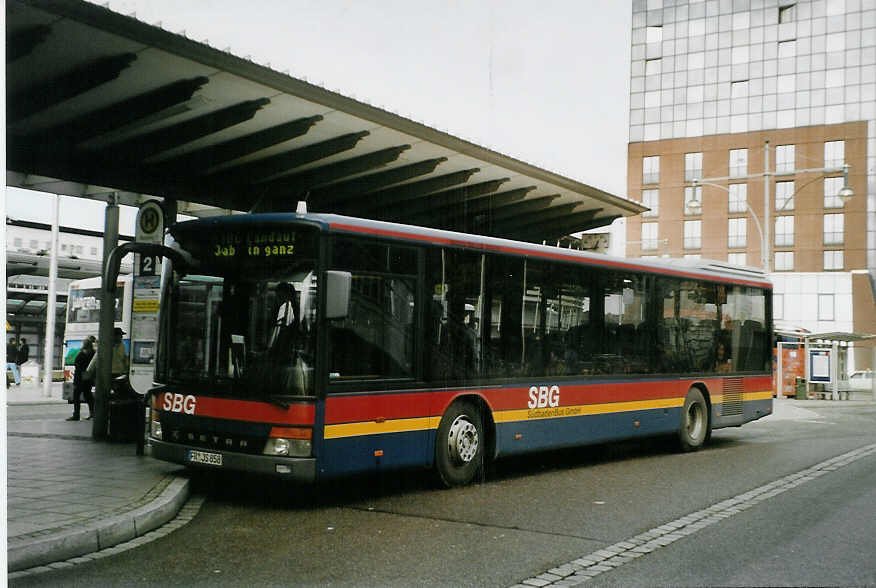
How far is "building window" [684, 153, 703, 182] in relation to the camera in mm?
67500

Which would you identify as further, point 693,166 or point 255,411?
→ point 693,166

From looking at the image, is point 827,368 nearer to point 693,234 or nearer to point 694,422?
point 694,422

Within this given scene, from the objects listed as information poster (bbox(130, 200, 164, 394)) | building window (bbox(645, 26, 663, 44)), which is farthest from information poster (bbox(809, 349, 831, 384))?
information poster (bbox(130, 200, 164, 394))

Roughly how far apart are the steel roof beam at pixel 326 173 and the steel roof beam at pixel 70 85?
4.79m

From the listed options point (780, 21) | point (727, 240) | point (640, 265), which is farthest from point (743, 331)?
point (727, 240)

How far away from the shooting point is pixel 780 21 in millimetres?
16031

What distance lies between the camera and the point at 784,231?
200ft

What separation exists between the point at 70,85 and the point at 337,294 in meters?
4.31

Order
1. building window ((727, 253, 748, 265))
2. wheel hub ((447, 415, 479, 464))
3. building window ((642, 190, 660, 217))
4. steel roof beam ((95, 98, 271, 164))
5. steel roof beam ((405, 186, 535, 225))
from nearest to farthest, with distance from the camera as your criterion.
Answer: wheel hub ((447, 415, 479, 464))
steel roof beam ((95, 98, 271, 164))
steel roof beam ((405, 186, 535, 225))
building window ((727, 253, 748, 265))
building window ((642, 190, 660, 217))

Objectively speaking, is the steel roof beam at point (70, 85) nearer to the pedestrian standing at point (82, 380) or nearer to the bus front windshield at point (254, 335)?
Result: the bus front windshield at point (254, 335)

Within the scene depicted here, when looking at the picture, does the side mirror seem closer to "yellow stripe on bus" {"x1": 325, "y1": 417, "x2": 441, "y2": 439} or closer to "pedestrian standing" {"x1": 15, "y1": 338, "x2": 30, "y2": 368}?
"yellow stripe on bus" {"x1": 325, "y1": 417, "x2": 441, "y2": 439}

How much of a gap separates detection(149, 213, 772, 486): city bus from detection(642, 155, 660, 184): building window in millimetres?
61786

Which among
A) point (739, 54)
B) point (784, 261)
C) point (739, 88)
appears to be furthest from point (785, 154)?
point (784, 261)

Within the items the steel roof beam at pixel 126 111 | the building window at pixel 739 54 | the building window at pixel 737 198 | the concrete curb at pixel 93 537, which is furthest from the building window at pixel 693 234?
the concrete curb at pixel 93 537
